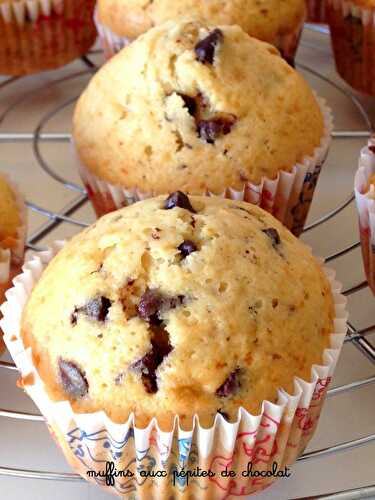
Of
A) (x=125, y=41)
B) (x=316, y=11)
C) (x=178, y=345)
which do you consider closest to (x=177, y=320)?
(x=178, y=345)

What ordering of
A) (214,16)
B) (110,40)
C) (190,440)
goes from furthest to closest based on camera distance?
(110,40), (214,16), (190,440)

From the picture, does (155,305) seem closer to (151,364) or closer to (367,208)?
(151,364)

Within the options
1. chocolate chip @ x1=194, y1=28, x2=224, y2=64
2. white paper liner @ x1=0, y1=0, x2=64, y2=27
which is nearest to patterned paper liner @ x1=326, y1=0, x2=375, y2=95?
chocolate chip @ x1=194, y1=28, x2=224, y2=64

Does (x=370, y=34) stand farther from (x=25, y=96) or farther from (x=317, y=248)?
(x=25, y=96)

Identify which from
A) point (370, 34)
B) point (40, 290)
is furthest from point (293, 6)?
point (40, 290)

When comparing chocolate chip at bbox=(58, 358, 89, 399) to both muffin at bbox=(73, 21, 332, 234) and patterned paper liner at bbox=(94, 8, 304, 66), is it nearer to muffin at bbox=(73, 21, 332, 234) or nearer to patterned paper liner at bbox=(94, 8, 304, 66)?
muffin at bbox=(73, 21, 332, 234)

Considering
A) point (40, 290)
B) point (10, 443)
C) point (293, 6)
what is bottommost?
point (10, 443)

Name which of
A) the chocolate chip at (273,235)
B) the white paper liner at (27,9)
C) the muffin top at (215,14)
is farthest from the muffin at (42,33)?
the chocolate chip at (273,235)
